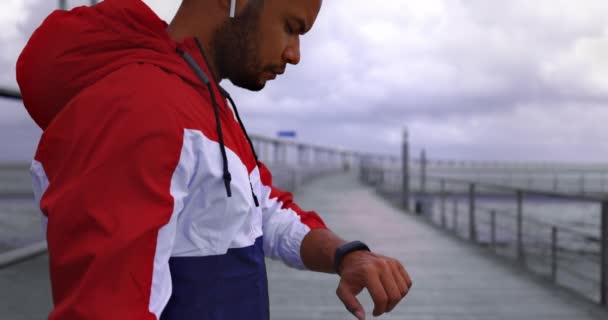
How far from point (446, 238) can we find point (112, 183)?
23.7 ft

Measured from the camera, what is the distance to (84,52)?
85cm

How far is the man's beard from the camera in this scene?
96 centimetres

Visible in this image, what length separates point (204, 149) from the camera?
815 millimetres

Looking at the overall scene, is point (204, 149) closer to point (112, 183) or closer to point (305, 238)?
point (112, 183)

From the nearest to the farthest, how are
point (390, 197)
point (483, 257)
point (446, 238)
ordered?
point (483, 257) < point (446, 238) < point (390, 197)

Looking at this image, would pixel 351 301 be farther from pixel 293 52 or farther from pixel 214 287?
pixel 293 52

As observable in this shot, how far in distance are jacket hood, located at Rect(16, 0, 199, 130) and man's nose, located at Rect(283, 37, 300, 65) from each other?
17 cm

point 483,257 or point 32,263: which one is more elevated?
point 32,263

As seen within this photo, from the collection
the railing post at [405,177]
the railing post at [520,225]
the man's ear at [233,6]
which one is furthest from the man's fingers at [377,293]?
the railing post at [405,177]

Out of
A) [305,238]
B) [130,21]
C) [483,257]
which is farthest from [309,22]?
[483,257]

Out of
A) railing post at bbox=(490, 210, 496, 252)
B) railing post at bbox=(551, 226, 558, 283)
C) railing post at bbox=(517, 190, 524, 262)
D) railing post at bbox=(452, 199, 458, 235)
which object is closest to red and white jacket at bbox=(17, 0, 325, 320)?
railing post at bbox=(551, 226, 558, 283)

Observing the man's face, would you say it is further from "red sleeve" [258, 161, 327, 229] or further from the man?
"red sleeve" [258, 161, 327, 229]

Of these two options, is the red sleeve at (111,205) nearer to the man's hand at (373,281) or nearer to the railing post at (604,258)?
the man's hand at (373,281)

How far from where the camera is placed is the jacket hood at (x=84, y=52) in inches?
33.2
